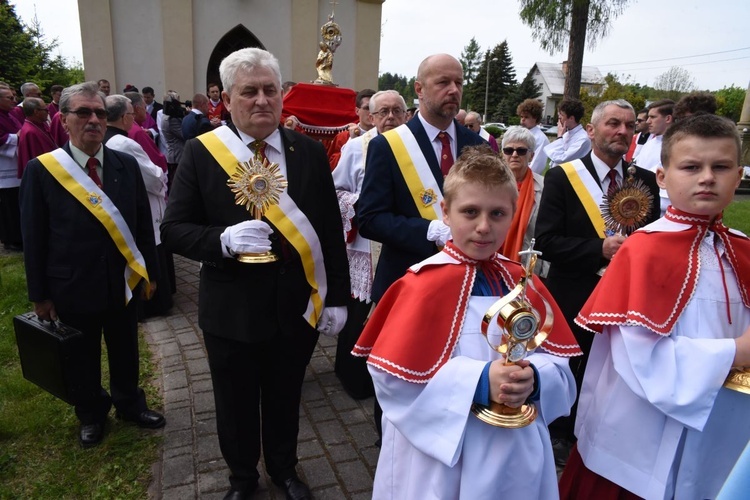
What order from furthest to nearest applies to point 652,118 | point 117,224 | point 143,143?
point 652,118 < point 143,143 < point 117,224

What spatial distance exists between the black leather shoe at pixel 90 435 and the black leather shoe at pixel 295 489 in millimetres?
1416

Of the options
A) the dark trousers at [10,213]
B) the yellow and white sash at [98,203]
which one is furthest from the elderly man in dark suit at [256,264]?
the dark trousers at [10,213]

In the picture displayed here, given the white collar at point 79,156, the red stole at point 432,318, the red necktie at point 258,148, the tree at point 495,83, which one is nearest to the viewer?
the red stole at point 432,318

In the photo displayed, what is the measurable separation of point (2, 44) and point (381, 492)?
21.5 meters

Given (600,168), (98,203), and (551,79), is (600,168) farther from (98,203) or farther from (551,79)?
(551,79)

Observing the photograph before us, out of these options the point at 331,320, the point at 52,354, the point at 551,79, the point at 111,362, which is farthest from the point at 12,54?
the point at 551,79

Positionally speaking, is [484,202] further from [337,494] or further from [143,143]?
[143,143]

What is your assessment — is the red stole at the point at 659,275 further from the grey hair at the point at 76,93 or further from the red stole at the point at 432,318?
the grey hair at the point at 76,93

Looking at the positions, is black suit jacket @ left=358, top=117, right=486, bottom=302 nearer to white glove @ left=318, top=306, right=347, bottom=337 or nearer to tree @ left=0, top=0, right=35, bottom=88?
white glove @ left=318, top=306, right=347, bottom=337

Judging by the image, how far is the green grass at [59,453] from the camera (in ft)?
9.87

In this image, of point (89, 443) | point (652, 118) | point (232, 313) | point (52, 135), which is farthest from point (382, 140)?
point (52, 135)

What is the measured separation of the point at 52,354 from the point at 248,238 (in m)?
1.77

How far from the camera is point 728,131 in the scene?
2021 mm

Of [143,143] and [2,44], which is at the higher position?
[2,44]
